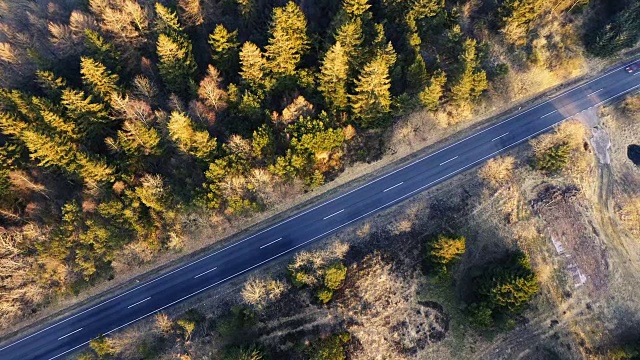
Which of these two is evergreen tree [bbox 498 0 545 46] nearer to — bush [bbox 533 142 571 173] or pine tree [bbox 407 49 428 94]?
pine tree [bbox 407 49 428 94]

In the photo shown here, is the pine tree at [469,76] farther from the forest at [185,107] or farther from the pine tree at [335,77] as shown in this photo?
the pine tree at [335,77]

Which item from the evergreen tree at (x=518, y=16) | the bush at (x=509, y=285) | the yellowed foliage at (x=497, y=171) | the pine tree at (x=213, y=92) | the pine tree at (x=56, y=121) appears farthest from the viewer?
the evergreen tree at (x=518, y=16)

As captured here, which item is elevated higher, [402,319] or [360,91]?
[360,91]

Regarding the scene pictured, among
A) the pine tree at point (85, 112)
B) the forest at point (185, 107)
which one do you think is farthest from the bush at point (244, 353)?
the pine tree at point (85, 112)

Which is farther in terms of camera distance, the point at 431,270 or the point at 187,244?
the point at 187,244

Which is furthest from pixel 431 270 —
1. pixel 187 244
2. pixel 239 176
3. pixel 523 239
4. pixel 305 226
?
pixel 187 244

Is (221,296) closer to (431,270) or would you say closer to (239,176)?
(239,176)
